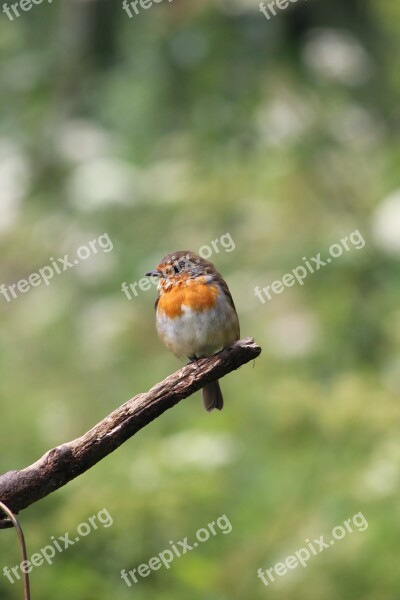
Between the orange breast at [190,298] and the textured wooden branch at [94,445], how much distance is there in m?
1.15

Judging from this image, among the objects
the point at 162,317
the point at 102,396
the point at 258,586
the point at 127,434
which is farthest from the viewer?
the point at 102,396

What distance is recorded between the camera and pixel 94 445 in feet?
9.57

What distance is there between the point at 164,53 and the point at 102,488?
314 centimetres

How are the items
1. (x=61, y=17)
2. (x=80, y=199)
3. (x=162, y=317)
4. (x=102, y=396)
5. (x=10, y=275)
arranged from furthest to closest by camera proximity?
1. (x=10, y=275)
2. (x=102, y=396)
3. (x=61, y=17)
4. (x=80, y=199)
5. (x=162, y=317)

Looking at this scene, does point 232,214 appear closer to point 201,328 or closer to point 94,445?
point 201,328

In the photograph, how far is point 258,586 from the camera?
17.0 ft

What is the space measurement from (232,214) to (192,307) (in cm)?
288

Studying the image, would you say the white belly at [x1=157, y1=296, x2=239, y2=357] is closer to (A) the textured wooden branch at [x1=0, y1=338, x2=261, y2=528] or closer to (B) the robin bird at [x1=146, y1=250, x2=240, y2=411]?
(B) the robin bird at [x1=146, y1=250, x2=240, y2=411]

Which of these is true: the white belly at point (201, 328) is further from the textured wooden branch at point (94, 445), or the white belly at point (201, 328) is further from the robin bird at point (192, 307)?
the textured wooden branch at point (94, 445)

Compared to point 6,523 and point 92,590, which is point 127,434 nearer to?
point 6,523

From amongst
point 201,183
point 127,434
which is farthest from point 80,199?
point 127,434

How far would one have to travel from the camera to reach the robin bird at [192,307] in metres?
4.16

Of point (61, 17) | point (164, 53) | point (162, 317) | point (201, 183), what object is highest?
point (61, 17)

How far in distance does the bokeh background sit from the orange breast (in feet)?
4.00
